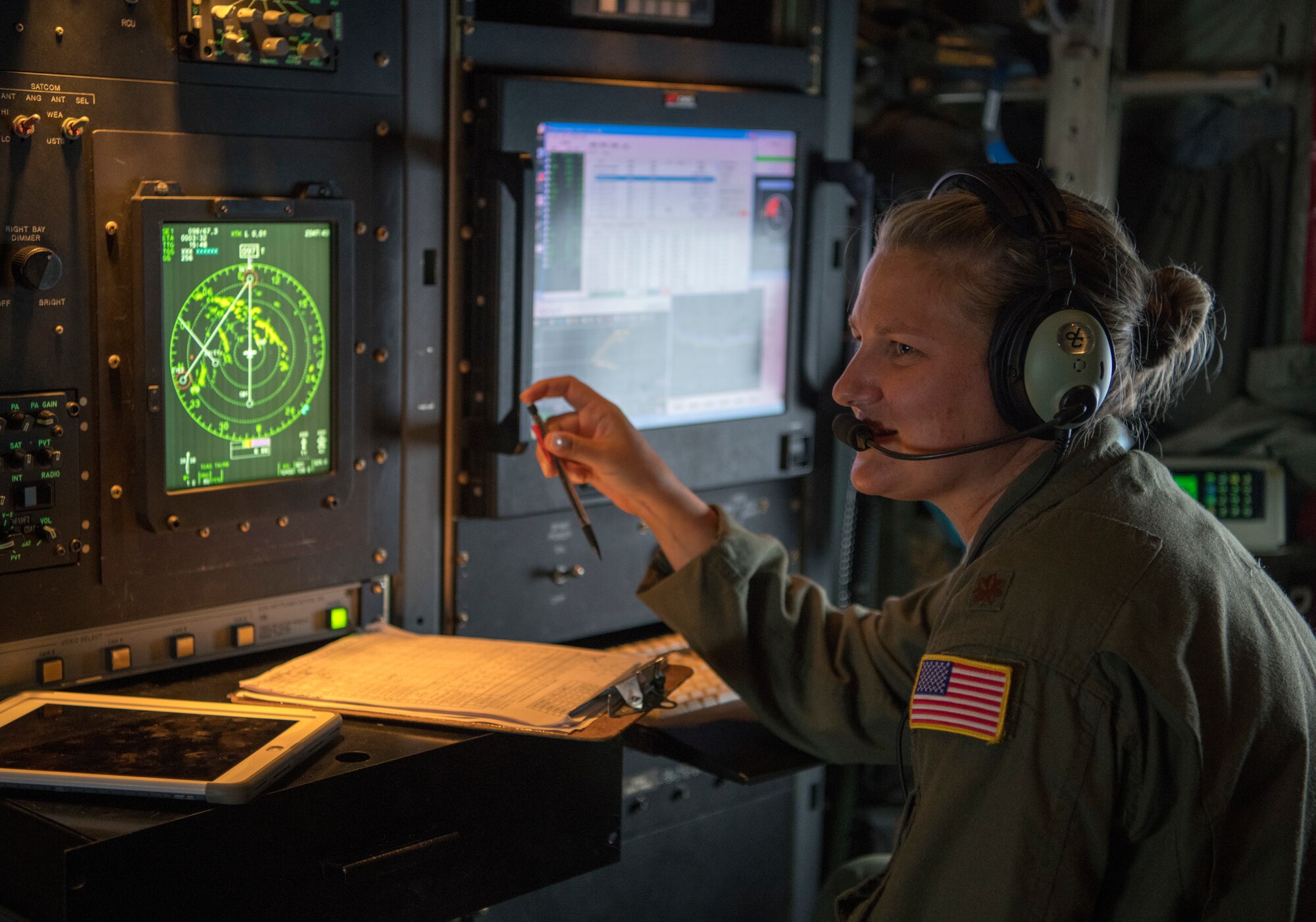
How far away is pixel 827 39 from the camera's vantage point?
209 cm

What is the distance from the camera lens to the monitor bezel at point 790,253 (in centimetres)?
174

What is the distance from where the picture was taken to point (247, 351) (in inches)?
62.0

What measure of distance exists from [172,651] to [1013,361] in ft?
3.19

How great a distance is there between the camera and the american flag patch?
1.16m

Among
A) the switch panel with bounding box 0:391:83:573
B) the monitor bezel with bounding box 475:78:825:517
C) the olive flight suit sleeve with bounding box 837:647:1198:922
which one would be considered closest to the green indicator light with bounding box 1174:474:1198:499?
the monitor bezel with bounding box 475:78:825:517

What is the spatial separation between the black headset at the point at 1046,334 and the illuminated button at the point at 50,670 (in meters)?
1.01

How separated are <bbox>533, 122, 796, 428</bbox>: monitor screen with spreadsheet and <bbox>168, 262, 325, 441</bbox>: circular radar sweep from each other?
0.32 m

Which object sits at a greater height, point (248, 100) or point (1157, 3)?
point (1157, 3)

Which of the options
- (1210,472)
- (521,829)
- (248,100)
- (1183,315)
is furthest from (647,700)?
(1210,472)

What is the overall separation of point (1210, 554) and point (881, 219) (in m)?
0.50

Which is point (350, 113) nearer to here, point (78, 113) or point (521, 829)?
point (78, 113)

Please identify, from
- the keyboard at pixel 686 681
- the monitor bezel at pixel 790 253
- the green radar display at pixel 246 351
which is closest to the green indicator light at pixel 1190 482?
the monitor bezel at pixel 790 253

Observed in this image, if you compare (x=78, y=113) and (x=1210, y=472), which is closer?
(x=78, y=113)

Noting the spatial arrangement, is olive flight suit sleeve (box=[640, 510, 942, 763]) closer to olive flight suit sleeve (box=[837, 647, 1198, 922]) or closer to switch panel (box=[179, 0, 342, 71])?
olive flight suit sleeve (box=[837, 647, 1198, 922])
